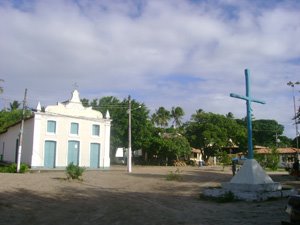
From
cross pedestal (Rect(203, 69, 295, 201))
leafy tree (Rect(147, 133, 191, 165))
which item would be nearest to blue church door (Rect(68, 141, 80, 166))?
leafy tree (Rect(147, 133, 191, 165))

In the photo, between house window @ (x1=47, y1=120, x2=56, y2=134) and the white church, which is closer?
the white church

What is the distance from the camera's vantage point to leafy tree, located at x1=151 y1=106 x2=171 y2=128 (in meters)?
76.4

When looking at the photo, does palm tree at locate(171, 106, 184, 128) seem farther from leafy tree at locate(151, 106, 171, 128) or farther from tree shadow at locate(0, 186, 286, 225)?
tree shadow at locate(0, 186, 286, 225)

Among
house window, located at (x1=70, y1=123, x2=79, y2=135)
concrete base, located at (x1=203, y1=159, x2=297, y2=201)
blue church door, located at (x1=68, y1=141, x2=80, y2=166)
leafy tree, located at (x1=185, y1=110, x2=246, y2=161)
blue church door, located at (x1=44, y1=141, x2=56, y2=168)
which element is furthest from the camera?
leafy tree, located at (x1=185, y1=110, x2=246, y2=161)

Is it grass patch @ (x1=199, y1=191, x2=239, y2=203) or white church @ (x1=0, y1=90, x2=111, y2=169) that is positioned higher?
white church @ (x1=0, y1=90, x2=111, y2=169)

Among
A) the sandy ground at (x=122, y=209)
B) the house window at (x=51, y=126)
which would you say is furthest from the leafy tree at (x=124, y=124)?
the sandy ground at (x=122, y=209)

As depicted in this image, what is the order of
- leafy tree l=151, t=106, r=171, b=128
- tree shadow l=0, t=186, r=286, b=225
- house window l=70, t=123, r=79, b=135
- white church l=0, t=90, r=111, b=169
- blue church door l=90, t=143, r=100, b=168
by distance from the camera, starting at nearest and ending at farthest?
tree shadow l=0, t=186, r=286, b=225, white church l=0, t=90, r=111, b=169, house window l=70, t=123, r=79, b=135, blue church door l=90, t=143, r=100, b=168, leafy tree l=151, t=106, r=171, b=128

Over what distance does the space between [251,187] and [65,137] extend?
85.8ft

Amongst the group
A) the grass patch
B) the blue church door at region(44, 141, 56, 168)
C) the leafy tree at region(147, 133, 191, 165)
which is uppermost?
the leafy tree at region(147, 133, 191, 165)

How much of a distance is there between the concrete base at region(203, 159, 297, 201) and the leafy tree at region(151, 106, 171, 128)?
6170 centimetres

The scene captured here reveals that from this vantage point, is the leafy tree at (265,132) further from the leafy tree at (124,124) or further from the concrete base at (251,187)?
the concrete base at (251,187)

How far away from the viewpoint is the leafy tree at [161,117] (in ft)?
251

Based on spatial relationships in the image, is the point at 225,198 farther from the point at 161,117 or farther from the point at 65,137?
the point at 161,117

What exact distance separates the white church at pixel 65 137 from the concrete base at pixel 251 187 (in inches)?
944
